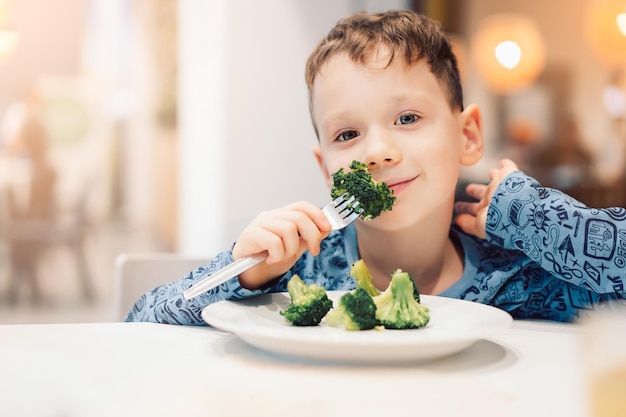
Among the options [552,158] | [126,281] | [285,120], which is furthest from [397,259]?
[552,158]

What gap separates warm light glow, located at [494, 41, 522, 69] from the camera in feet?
18.1

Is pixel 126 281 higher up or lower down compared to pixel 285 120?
lower down

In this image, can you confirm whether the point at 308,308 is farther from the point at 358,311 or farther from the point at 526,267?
the point at 526,267

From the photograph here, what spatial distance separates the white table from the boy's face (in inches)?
12.7

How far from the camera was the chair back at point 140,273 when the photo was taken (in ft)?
4.67

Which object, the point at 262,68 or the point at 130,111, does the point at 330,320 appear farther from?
the point at 130,111

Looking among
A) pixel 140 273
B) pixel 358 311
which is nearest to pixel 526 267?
pixel 358 311

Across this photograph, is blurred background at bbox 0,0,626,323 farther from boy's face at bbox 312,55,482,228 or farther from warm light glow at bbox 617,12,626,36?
boy's face at bbox 312,55,482,228

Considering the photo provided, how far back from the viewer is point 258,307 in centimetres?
96

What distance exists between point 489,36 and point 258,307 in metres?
5.02

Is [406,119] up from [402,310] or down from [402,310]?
up

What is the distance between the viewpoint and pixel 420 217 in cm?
117

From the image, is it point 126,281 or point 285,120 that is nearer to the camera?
point 126,281

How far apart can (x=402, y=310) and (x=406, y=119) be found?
0.41m
